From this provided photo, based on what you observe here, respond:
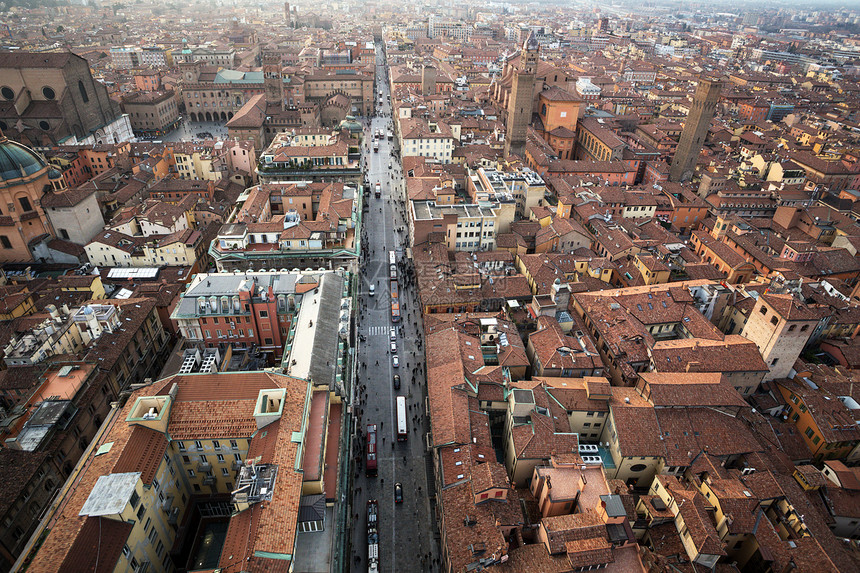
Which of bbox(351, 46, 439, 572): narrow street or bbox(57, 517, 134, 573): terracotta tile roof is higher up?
bbox(57, 517, 134, 573): terracotta tile roof

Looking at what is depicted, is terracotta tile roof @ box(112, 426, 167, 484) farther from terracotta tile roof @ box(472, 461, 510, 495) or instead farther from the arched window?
the arched window

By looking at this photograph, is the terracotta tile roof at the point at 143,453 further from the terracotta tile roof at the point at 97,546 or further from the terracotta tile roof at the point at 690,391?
the terracotta tile roof at the point at 690,391

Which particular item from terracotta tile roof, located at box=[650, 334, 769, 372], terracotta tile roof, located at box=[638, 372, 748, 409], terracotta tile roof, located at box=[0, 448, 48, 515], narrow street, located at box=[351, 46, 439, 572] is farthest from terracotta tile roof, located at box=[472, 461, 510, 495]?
terracotta tile roof, located at box=[0, 448, 48, 515]

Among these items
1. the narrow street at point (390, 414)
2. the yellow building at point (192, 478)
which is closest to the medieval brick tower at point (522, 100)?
the narrow street at point (390, 414)

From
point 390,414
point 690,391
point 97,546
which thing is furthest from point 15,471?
point 690,391

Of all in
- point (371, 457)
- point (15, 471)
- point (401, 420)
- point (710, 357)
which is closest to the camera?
point (15, 471)

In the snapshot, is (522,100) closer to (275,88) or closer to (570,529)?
(275,88)
